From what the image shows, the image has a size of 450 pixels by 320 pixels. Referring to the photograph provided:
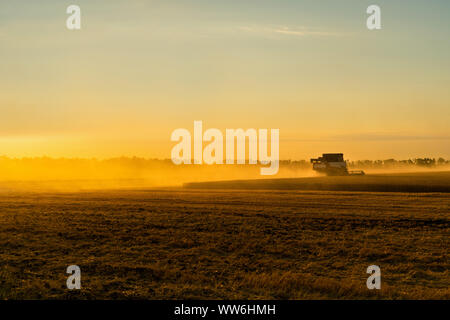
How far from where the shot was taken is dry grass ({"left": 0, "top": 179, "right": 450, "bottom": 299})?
1241 centimetres

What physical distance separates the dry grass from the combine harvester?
4377 centimetres

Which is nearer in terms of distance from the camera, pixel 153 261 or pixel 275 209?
pixel 153 261

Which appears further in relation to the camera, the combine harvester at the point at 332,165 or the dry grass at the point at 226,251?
the combine harvester at the point at 332,165

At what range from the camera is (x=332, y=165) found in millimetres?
74750

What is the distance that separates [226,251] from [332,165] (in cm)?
5989

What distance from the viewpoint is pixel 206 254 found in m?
16.9

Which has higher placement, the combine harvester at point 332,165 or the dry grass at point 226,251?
the combine harvester at point 332,165

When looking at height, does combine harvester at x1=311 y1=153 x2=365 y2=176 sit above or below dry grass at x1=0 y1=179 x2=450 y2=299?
above

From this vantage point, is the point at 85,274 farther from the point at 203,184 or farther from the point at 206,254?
the point at 203,184

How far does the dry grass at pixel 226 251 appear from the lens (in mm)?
12414

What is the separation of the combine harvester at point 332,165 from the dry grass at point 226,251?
43.8 meters
